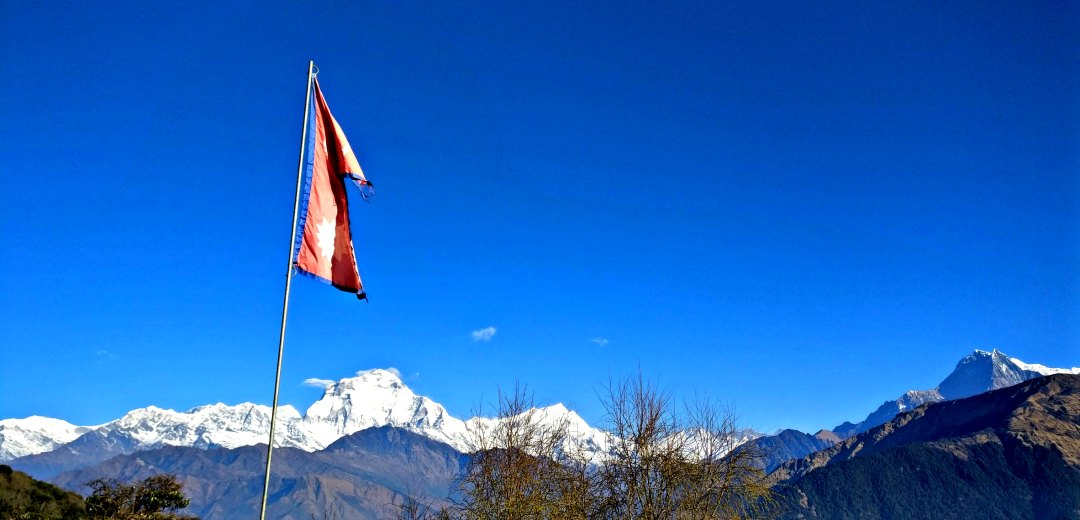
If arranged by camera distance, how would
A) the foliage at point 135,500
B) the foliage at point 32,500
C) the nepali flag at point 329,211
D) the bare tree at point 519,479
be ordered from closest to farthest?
the nepali flag at point 329,211 < the bare tree at point 519,479 < the foliage at point 32,500 < the foliage at point 135,500

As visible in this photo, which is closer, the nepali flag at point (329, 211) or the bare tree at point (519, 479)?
the nepali flag at point (329, 211)

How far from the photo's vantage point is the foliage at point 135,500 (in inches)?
2071

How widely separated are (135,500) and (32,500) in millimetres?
11726

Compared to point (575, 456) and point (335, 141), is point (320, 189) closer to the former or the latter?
point (335, 141)

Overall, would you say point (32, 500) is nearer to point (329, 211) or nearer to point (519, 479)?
point (519, 479)

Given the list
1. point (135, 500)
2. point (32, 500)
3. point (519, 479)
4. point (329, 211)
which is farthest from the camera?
point (32, 500)

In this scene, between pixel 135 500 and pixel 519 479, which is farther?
pixel 135 500

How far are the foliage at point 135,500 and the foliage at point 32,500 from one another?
164cm

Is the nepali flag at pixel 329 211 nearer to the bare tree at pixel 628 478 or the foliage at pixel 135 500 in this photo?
the bare tree at pixel 628 478

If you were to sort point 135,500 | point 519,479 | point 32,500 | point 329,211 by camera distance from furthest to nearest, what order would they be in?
point 32,500 → point 135,500 → point 519,479 → point 329,211

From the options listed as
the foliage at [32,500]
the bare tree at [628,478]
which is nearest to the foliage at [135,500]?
the foliage at [32,500]

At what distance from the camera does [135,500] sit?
56.7 meters

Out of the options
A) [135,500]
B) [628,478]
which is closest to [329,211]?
[628,478]

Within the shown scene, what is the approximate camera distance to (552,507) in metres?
29.3
